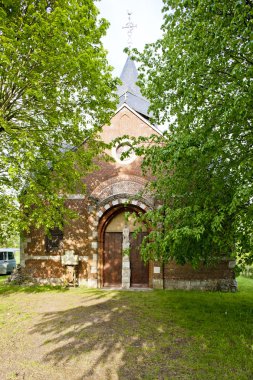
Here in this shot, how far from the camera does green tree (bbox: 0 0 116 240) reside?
6863mm

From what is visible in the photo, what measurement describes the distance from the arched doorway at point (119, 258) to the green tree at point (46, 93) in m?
3.32

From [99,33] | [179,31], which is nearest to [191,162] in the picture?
[179,31]

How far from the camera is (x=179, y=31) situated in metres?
6.01

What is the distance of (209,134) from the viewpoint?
210 inches

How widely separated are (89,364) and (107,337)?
1.29 meters

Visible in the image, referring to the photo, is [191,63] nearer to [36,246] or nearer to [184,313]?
[184,313]

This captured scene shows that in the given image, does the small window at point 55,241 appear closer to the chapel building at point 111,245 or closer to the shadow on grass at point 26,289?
the chapel building at point 111,245

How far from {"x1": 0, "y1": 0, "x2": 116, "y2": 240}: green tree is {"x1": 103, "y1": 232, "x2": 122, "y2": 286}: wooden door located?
3.59 meters

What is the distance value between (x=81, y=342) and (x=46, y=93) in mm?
6607

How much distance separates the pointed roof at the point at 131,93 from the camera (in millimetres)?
15188

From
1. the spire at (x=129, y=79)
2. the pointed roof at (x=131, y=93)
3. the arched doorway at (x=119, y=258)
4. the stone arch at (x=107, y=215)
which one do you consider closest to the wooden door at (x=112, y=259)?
the arched doorway at (x=119, y=258)

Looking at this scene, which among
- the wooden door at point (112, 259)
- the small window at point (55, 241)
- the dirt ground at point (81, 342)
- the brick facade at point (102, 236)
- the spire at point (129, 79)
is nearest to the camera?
the dirt ground at point (81, 342)

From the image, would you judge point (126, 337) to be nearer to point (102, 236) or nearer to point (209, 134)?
point (209, 134)

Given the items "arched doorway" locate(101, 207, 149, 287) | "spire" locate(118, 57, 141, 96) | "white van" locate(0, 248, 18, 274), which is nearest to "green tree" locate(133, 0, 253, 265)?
"arched doorway" locate(101, 207, 149, 287)
